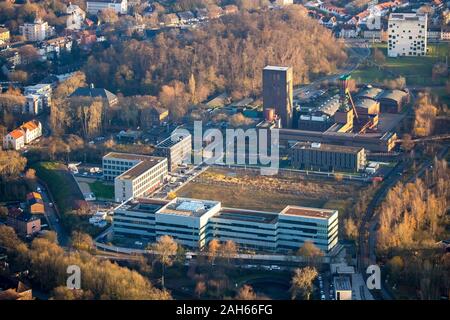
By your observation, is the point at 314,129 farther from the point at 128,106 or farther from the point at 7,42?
the point at 7,42

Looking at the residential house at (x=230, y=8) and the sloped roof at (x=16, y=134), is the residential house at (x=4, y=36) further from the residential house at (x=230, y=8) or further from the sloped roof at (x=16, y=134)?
the sloped roof at (x=16, y=134)

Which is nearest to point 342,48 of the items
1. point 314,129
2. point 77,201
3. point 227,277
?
point 314,129

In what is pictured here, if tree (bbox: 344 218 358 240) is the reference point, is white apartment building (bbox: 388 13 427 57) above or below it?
above

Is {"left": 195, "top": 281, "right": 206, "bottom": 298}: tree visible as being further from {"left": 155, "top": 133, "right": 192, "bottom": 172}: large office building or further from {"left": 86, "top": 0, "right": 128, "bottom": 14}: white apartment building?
{"left": 86, "top": 0, "right": 128, "bottom": 14}: white apartment building

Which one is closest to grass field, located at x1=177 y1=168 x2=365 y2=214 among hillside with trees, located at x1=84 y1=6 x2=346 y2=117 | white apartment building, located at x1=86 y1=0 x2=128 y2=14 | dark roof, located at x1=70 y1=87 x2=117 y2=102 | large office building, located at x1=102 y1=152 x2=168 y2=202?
large office building, located at x1=102 y1=152 x2=168 y2=202

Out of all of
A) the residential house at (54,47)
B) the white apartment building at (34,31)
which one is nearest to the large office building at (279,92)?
the residential house at (54,47)
